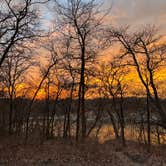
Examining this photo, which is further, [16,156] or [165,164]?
[165,164]

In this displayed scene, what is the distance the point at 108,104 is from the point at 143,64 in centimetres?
1983

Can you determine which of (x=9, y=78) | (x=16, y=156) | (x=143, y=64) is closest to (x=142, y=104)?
(x=143, y=64)

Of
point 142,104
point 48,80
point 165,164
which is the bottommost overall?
point 165,164

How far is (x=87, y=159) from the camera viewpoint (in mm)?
19781

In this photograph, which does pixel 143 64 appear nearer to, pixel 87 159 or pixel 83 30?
pixel 83 30

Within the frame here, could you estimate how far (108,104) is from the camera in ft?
170

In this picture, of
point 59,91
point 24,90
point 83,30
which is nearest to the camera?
point 83,30

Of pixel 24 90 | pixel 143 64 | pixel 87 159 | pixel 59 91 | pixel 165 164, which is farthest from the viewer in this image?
pixel 24 90

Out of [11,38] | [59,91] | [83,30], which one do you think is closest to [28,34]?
[11,38]

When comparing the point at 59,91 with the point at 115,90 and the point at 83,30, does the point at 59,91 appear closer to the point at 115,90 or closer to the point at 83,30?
the point at 115,90

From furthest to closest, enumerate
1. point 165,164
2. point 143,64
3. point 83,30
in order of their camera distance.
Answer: point 143,64
point 83,30
point 165,164

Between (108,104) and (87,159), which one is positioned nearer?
(87,159)

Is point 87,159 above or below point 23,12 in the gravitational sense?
below

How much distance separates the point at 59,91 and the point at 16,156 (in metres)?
27.2
